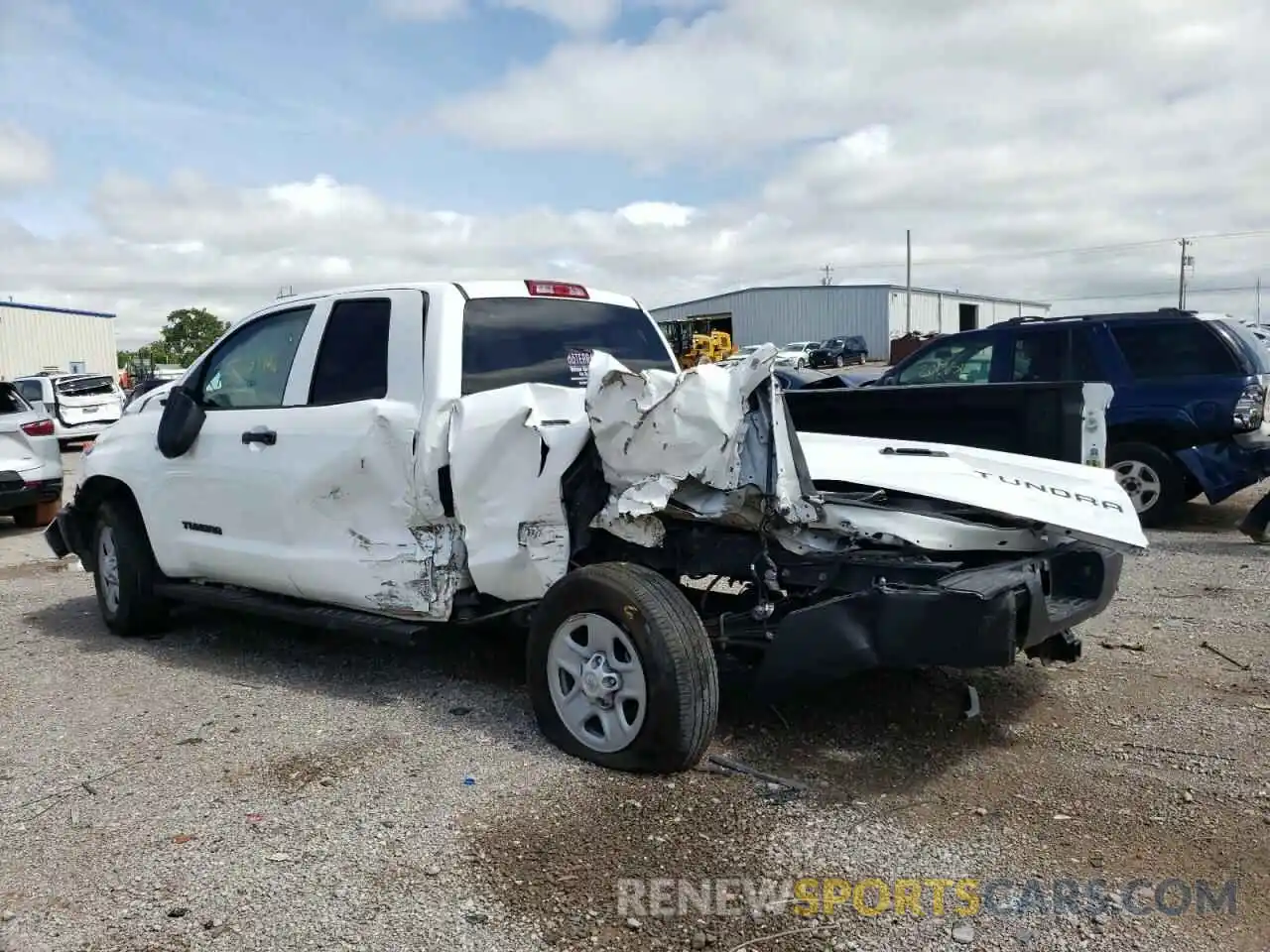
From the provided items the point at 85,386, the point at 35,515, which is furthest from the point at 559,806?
the point at 85,386

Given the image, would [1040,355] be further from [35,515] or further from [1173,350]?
[35,515]

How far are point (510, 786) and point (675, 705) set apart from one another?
68cm

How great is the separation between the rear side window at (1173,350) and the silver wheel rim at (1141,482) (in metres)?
0.73

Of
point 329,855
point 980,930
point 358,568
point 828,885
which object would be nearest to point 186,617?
point 358,568

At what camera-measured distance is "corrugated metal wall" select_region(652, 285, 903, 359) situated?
6262 cm

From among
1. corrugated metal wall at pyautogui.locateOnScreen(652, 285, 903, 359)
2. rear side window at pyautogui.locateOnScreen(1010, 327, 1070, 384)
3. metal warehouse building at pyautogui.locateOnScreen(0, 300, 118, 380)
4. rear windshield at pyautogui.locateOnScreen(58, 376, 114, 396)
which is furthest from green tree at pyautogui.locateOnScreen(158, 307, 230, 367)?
rear side window at pyautogui.locateOnScreen(1010, 327, 1070, 384)

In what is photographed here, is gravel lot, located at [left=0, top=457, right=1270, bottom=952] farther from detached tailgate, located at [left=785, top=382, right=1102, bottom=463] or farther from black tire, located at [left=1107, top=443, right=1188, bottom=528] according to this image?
black tire, located at [left=1107, top=443, right=1188, bottom=528]

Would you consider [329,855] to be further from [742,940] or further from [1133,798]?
[1133,798]

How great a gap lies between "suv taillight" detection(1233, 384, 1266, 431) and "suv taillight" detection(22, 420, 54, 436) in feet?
35.4

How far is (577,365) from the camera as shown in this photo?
516cm

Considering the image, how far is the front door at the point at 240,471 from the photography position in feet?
17.2

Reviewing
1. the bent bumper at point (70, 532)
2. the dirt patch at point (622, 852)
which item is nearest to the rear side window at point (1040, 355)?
the dirt patch at point (622, 852)

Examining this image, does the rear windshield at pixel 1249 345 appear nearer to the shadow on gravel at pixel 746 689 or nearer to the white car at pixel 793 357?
the white car at pixel 793 357

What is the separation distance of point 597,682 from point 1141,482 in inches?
257
